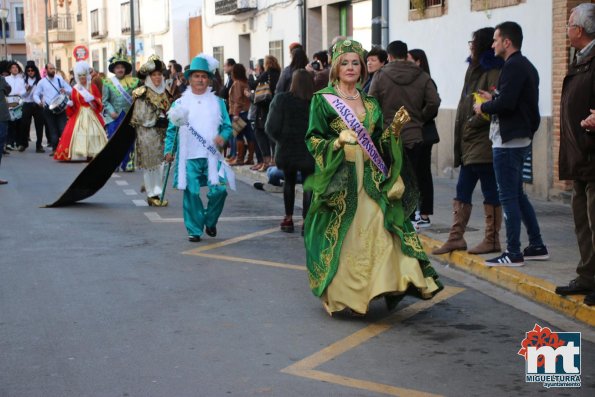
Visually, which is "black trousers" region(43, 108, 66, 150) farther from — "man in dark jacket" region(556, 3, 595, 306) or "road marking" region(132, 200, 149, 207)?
"man in dark jacket" region(556, 3, 595, 306)

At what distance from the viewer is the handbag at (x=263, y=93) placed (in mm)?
16891

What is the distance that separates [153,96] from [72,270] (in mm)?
4787

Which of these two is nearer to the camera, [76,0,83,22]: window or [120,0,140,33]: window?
[120,0,140,33]: window

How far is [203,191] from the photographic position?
15.2 m

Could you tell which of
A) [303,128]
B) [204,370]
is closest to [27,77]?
[303,128]


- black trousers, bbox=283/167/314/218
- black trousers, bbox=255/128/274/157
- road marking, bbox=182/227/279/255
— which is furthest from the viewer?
black trousers, bbox=255/128/274/157

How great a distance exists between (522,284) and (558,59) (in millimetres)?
5843

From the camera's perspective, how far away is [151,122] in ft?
44.5

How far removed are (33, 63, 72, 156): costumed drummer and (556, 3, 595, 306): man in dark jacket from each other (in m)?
16.7

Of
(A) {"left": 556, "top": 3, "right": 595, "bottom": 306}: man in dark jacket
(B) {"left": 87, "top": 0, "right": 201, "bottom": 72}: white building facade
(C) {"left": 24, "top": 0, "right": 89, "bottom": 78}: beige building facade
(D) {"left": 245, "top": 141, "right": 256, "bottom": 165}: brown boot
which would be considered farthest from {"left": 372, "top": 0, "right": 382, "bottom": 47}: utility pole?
(C) {"left": 24, "top": 0, "right": 89, "bottom": 78}: beige building facade

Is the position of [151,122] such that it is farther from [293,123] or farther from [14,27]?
[14,27]

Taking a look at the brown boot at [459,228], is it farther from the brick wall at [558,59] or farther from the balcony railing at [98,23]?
the balcony railing at [98,23]

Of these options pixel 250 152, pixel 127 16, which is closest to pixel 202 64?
pixel 250 152

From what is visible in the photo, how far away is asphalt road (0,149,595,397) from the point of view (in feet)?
18.5
